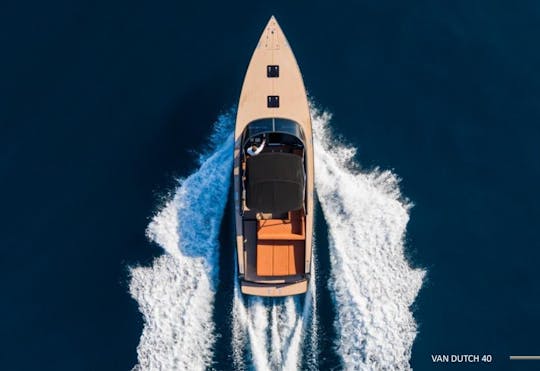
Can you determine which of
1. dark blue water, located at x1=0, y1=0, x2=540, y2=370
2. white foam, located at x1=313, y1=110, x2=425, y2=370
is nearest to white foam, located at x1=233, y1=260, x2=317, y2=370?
dark blue water, located at x1=0, y1=0, x2=540, y2=370

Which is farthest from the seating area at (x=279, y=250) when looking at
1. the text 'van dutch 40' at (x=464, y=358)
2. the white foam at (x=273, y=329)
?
the text 'van dutch 40' at (x=464, y=358)

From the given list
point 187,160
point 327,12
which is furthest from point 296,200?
point 327,12

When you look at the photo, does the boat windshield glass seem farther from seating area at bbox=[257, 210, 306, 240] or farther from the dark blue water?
the dark blue water

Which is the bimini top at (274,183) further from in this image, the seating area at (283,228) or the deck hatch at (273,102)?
the deck hatch at (273,102)

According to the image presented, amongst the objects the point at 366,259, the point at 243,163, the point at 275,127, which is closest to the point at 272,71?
the point at 275,127

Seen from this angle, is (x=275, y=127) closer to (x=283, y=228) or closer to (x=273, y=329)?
(x=283, y=228)

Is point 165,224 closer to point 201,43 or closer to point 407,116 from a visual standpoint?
point 201,43

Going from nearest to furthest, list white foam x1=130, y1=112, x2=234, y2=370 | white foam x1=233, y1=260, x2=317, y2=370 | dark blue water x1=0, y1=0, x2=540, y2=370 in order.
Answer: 1. white foam x1=233, y1=260, x2=317, y2=370
2. white foam x1=130, y1=112, x2=234, y2=370
3. dark blue water x1=0, y1=0, x2=540, y2=370
